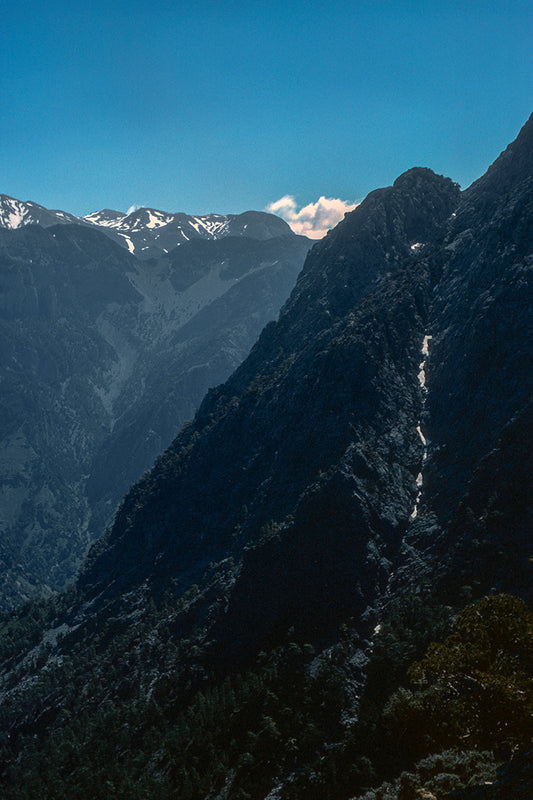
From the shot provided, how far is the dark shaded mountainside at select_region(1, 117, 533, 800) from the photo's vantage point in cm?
6847

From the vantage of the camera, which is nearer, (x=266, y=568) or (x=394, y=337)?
(x=266, y=568)

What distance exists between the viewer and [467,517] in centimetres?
11131

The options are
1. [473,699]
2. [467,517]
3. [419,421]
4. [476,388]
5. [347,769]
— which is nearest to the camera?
[473,699]

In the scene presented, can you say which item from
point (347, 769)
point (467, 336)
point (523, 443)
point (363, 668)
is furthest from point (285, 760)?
point (467, 336)

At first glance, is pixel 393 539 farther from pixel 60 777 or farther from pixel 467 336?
pixel 60 777

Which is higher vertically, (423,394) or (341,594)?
(423,394)

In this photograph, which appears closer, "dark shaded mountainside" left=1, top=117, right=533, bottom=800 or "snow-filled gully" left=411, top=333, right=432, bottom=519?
"dark shaded mountainside" left=1, top=117, right=533, bottom=800

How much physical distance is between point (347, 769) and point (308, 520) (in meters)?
58.5

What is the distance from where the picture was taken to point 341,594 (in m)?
114

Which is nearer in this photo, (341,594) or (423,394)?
(341,594)

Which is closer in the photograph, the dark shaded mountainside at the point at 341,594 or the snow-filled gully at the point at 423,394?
the dark shaded mountainside at the point at 341,594

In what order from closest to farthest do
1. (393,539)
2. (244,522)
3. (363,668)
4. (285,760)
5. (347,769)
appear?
(347,769) → (285,760) → (363,668) → (393,539) → (244,522)

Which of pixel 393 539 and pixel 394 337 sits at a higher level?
pixel 394 337

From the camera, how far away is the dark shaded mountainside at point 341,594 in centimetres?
6847
